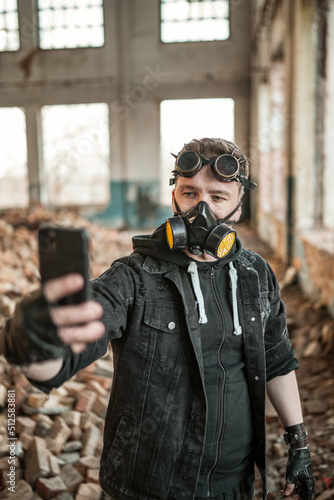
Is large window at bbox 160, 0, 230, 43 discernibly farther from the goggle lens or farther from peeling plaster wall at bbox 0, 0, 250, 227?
the goggle lens

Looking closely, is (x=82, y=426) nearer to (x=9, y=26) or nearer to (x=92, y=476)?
(x=92, y=476)

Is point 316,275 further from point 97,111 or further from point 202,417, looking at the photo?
point 97,111

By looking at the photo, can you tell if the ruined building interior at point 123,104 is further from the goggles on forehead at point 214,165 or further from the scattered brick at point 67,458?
the goggles on forehead at point 214,165

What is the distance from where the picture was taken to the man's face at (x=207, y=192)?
150cm

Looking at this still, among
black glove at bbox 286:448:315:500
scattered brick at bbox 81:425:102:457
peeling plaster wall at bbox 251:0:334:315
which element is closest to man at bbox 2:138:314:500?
black glove at bbox 286:448:315:500

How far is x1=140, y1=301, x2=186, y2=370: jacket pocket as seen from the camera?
1.32 metres

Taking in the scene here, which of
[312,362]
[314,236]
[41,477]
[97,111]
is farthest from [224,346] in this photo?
[97,111]

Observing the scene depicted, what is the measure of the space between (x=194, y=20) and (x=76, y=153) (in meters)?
4.80

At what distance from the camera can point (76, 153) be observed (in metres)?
12.8

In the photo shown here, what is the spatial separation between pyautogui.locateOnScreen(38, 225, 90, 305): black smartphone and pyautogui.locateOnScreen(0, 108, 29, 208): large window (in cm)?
1248

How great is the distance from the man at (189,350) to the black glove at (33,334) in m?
0.26

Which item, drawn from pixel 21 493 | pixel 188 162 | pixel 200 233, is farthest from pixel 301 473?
pixel 21 493

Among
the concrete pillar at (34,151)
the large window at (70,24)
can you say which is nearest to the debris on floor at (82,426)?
the concrete pillar at (34,151)

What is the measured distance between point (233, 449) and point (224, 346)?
34cm
